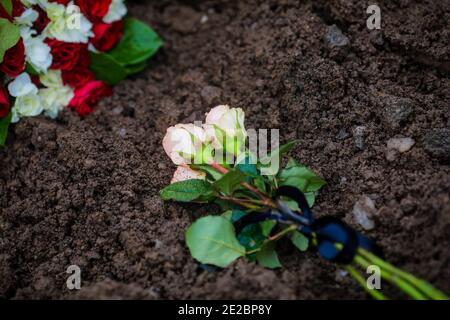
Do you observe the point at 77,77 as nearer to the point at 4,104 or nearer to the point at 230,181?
the point at 4,104

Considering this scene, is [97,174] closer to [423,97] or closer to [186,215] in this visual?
[186,215]

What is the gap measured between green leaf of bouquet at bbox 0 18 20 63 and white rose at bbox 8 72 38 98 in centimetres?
14

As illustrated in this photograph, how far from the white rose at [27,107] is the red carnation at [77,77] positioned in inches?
4.9

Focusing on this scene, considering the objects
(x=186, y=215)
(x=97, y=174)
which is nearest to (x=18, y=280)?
(x=97, y=174)

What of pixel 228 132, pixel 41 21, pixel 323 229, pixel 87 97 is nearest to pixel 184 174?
pixel 228 132

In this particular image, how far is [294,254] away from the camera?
5.09 ft

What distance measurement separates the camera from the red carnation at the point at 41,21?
6.28ft

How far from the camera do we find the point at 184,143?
63.2 inches

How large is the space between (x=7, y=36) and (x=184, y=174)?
735 mm

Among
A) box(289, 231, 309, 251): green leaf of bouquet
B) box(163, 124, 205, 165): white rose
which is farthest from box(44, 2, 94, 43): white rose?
box(289, 231, 309, 251): green leaf of bouquet

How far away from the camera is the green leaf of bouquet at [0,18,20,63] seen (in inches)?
69.6

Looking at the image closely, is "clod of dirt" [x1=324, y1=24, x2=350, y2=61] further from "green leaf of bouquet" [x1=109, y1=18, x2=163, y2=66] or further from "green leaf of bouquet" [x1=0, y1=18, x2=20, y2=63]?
"green leaf of bouquet" [x1=0, y1=18, x2=20, y2=63]

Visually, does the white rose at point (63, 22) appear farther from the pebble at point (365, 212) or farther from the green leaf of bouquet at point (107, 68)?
the pebble at point (365, 212)
